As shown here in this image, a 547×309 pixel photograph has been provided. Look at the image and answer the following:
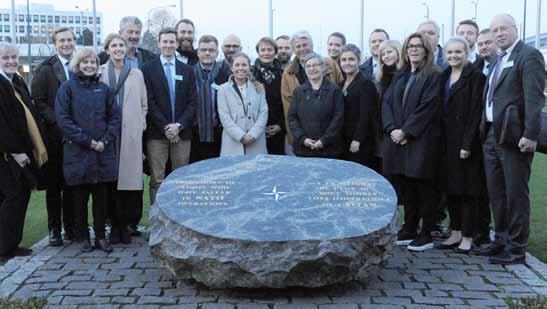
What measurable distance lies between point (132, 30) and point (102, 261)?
2.76 metres

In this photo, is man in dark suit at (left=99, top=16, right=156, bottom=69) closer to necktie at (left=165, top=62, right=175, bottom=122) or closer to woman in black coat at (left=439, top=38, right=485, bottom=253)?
necktie at (left=165, top=62, right=175, bottom=122)

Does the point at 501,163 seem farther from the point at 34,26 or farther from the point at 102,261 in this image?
the point at 34,26

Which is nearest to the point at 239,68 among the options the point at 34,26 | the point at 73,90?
the point at 73,90

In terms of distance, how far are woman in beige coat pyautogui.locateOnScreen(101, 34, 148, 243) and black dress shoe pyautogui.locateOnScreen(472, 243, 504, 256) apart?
3621 millimetres

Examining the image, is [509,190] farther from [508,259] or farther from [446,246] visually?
[446,246]

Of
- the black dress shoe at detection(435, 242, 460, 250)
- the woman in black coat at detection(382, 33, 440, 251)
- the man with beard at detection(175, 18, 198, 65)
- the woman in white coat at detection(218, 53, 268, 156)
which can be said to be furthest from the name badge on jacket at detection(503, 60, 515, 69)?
the man with beard at detection(175, 18, 198, 65)

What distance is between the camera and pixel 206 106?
716 cm

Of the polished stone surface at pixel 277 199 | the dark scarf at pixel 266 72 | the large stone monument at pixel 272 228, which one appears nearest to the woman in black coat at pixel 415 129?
the polished stone surface at pixel 277 199

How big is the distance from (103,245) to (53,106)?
1569mm

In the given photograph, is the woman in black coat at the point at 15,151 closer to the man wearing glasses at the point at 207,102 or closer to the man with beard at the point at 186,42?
the man wearing glasses at the point at 207,102

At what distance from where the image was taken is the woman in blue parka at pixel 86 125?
611 centimetres

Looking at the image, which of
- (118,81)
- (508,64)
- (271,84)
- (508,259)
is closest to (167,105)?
(118,81)

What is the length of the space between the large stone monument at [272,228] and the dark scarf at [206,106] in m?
1.45

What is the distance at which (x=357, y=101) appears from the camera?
278 inches
